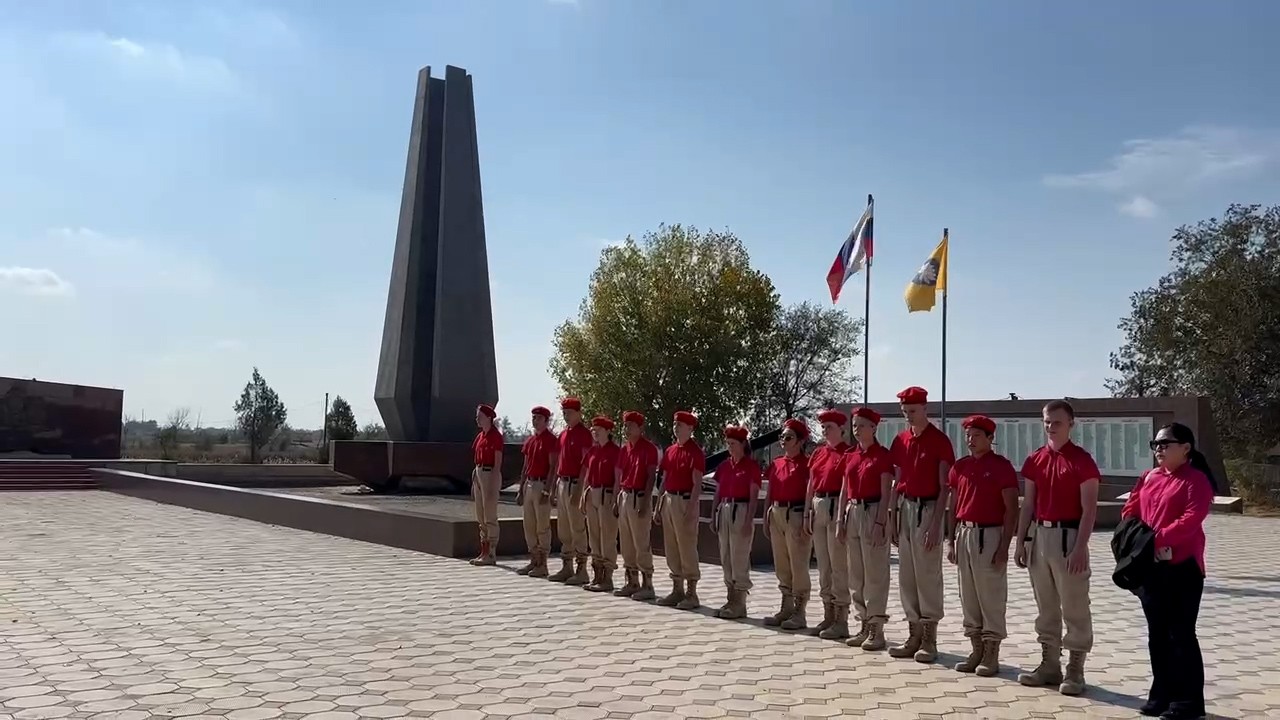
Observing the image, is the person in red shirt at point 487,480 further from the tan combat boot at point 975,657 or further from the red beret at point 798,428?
the tan combat boot at point 975,657

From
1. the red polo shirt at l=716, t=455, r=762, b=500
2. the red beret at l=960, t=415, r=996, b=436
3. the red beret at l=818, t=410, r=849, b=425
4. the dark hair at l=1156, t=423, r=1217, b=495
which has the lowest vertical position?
the red polo shirt at l=716, t=455, r=762, b=500

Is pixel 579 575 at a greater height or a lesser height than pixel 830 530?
lesser

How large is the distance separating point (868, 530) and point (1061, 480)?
1.30 meters

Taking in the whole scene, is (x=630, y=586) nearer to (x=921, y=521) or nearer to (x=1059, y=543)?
(x=921, y=521)

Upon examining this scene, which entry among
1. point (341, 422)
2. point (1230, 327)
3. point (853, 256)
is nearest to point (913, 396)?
point (853, 256)

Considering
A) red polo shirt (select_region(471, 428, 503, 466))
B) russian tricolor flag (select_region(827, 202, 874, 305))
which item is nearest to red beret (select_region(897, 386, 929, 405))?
red polo shirt (select_region(471, 428, 503, 466))

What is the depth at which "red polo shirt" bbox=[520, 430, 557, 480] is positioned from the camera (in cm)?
927

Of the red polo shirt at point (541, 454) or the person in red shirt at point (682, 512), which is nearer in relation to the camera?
the person in red shirt at point (682, 512)

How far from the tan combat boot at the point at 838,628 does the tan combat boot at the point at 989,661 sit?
3.64 feet

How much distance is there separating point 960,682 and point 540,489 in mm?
4696

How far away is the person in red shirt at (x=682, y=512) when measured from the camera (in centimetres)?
775

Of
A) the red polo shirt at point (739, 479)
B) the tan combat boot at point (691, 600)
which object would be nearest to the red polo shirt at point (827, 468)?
the red polo shirt at point (739, 479)

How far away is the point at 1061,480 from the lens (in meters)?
5.21

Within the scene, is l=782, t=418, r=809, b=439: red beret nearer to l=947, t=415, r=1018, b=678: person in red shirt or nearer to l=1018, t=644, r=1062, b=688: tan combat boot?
l=947, t=415, r=1018, b=678: person in red shirt
